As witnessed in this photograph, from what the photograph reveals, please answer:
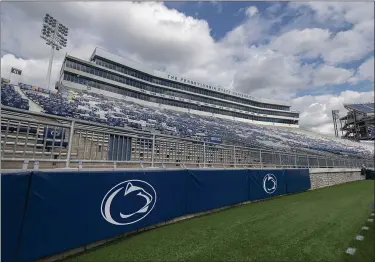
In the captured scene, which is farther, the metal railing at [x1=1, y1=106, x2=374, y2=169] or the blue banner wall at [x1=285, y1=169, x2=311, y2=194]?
the blue banner wall at [x1=285, y1=169, x2=311, y2=194]

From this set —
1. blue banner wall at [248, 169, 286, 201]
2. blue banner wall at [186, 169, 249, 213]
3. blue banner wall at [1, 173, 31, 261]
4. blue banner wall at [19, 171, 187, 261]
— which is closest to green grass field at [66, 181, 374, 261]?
blue banner wall at [19, 171, 187, 261]

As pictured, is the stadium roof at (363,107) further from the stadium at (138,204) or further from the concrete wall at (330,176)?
the stadium at (138,204)

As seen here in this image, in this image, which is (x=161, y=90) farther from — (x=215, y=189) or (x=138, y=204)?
(x=138, y=204)

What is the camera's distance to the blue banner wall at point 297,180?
10844 mm

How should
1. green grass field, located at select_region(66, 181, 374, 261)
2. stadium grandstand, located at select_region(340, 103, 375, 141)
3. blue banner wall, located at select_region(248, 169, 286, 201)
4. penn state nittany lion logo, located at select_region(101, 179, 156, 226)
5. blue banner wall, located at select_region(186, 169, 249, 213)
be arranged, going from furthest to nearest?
stadium grandstand, located at select_region(340, 103, 375, 141), blue banner wall, located at select_region(248, 169, 286, 201), blue banner wall, located at select_region(186, 169, 249, 213), penn state nittany lion logo, located at select_region(101, 179, 156, 226), green grass field, located at select_region(66, 181, 374, 261)

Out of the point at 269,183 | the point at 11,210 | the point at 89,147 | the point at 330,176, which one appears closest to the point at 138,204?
the point at 89,147

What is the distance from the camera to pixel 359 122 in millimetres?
64688

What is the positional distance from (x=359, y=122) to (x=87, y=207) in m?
79.8

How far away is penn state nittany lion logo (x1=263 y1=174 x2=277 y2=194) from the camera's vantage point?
9.16 metres

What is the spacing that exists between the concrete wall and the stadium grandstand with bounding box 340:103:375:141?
54411 millimetres

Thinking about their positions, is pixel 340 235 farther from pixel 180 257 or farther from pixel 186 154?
pixel 186 154

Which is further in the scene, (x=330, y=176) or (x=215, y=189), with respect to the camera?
(x=330, y=176)

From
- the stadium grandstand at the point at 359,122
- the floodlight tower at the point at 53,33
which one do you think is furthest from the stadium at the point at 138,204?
the stadium grandstand at the point at 359,122

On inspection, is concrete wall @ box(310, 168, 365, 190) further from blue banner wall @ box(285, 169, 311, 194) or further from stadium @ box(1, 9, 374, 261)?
stadium @ box(1, 9, 374, 261)
